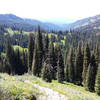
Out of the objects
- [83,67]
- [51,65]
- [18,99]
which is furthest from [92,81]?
[18,99]

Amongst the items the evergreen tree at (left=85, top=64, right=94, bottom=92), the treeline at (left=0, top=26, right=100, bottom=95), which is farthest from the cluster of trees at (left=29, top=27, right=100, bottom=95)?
the evergreen tree at (left=85, top=64, right=94, bottom=92)

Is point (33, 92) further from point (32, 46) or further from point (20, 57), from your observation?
point (20, 57)

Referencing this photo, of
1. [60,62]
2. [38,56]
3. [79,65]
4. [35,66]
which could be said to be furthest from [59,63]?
[35,66]

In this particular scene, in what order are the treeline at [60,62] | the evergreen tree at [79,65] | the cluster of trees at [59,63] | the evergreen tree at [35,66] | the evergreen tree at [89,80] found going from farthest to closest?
the evergreen tree at [79,65] → the evergreen tree at [35,66] → the cluster of trees at [59,63] → the treeline at [60,62] → the evergreen tree at [89,80]

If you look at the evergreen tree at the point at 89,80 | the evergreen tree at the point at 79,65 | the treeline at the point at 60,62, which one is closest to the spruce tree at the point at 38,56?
the treeline at the point at 60,62

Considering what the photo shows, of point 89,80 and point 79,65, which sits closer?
point 89,80

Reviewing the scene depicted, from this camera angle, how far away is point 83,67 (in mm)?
42469

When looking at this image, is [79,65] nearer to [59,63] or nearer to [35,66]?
[59,63]

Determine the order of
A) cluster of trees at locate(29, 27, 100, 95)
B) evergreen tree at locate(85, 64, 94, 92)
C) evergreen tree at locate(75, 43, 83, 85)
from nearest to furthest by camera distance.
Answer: evergreen tree at locate(85, 64, 94, 92), cluster of trees at locate(29, 27, 100, 95), evergreen tree at locate(75, 43, 83, 85)

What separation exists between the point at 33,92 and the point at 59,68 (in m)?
33.2

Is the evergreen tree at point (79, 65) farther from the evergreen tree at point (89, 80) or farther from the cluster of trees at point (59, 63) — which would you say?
the evergreen tree at point (89, 80)

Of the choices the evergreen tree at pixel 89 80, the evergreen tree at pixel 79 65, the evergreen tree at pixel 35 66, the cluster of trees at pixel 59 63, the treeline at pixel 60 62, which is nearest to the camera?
the evergreen tree at pixel 89 80

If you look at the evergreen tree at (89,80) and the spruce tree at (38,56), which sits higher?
the spruce tree at (38,56)

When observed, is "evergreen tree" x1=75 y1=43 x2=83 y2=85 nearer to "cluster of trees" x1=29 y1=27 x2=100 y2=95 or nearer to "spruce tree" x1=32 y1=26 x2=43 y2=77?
"cluster of trees" x1=29 y1=27 x2=100 y2=95
